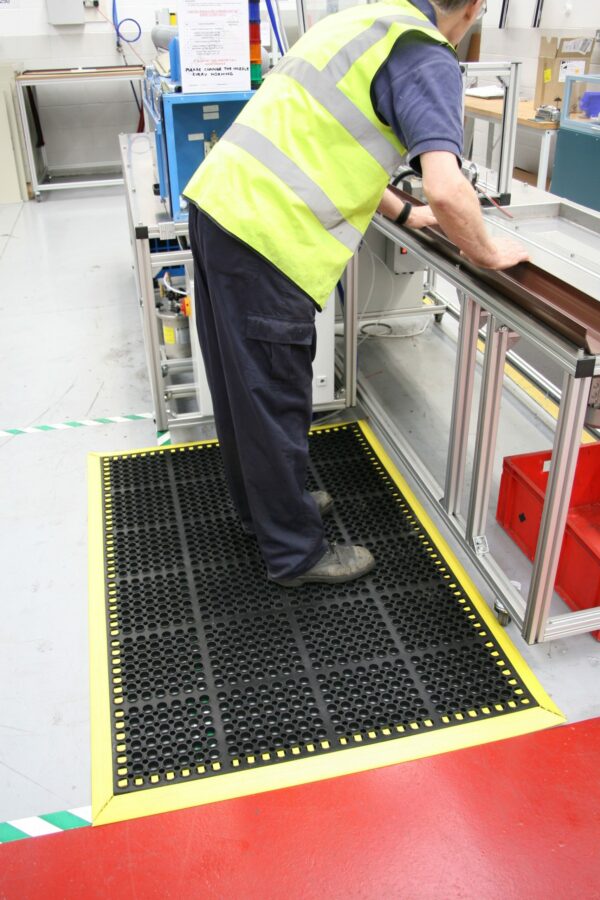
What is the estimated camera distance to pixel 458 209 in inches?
60.2

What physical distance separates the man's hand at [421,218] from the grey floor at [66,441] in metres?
0.95

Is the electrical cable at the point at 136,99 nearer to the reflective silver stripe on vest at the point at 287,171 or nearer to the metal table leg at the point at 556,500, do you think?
the reflective silver stripe on vest at the point at 287,171

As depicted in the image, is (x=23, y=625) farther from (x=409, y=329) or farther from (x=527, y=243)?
(x=409, y=329)

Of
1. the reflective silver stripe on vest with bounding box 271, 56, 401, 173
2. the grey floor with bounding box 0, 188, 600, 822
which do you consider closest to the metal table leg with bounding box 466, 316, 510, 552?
the grey floor with bounding box 0, 188, 600, 822

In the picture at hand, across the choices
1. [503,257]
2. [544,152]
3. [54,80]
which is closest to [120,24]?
[54,80]

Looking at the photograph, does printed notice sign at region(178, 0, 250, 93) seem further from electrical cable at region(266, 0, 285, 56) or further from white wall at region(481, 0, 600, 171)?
white wall at region(481, 0, 600, 171)

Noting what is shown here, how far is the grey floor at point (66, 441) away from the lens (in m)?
1.75

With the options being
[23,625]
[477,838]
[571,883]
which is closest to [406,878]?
[477,838]

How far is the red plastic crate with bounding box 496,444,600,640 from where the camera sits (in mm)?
1974

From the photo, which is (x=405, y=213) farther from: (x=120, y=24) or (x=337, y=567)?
(x=120, y=24)

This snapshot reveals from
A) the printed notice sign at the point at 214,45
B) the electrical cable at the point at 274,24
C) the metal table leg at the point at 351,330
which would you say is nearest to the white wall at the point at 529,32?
the electrical cable at the point at 274,24

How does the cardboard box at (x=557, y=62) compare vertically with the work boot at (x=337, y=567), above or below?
above

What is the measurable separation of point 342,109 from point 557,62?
14.6ft

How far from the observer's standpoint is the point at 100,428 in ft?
9.79
